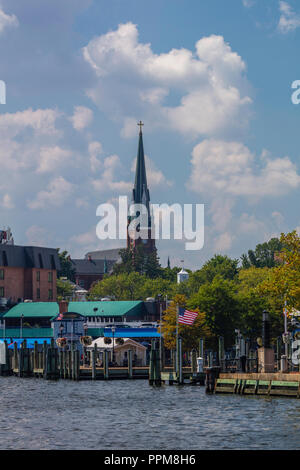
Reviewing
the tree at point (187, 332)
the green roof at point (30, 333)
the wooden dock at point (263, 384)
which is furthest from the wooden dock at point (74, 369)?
the green roof at point (30, 333)

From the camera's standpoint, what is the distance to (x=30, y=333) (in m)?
151

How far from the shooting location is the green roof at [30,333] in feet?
483

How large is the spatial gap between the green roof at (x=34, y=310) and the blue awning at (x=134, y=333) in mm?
21041

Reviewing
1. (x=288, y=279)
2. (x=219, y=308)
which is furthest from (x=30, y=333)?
(x=288, y=279)

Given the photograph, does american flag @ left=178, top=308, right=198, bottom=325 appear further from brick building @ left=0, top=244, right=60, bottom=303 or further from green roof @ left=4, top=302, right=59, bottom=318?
brick building @ left=0, top=244, right=60, bottom=303

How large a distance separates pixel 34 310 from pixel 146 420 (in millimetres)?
110394

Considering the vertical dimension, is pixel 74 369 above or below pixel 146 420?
above

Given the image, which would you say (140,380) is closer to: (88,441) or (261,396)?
(261,396)

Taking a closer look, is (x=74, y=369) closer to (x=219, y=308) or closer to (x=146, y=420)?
(x=219, y=308)

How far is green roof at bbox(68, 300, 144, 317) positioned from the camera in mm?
164875

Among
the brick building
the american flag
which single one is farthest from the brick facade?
the american flag

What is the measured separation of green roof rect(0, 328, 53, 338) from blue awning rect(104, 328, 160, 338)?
31.5 feet

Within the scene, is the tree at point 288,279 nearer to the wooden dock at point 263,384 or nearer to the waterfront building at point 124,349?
the wooden dock at point 263,384
